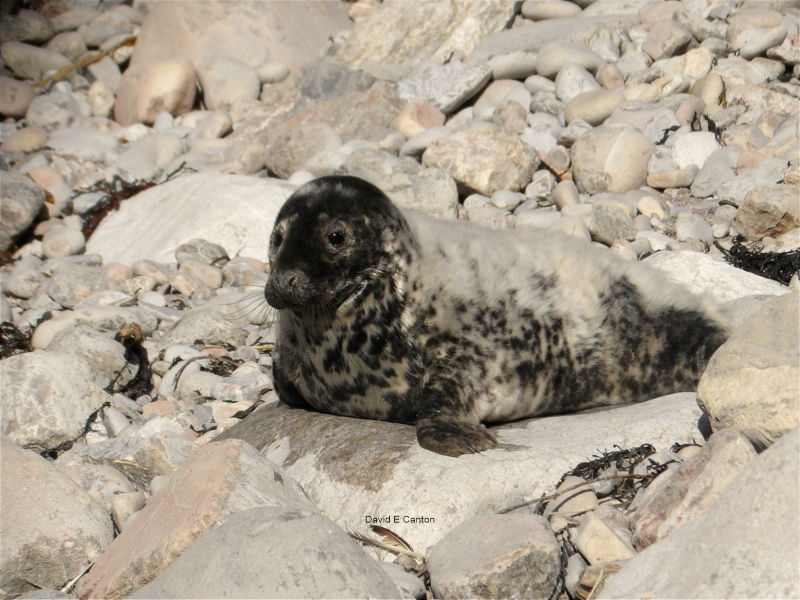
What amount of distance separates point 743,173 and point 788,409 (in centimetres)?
430

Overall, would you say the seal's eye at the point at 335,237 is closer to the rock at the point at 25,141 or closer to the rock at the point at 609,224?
the rock at the point at 609,224

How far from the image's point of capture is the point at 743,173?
7.22 metres

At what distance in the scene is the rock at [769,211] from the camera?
6469 millimetres

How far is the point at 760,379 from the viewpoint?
10.9 feet

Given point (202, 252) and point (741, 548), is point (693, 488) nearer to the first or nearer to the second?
point (741, 548)

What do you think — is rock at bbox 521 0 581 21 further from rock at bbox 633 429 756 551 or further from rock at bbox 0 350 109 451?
rock at bbox 633 429 756 551

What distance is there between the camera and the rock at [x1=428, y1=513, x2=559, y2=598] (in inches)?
120

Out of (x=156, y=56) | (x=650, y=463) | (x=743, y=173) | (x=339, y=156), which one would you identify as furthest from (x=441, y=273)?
(x=156, y=56)

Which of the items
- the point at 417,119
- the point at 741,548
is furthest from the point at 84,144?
the point at 741,548

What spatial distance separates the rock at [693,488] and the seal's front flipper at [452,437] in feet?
2.55

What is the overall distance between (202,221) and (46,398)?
2.78 metres

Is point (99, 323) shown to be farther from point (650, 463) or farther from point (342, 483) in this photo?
point (650, 463)

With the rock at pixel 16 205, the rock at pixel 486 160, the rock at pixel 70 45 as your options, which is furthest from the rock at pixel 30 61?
the rock at pixel 486 160

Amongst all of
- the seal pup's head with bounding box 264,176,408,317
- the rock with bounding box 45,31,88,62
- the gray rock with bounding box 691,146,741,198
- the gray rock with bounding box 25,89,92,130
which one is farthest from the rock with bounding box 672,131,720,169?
the rock with bounding box 45,31,88,62
